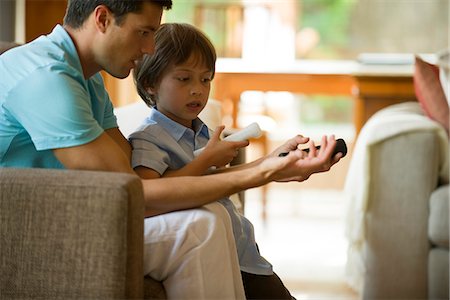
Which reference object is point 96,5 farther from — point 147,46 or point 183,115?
point 183,115

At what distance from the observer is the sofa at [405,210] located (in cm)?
295

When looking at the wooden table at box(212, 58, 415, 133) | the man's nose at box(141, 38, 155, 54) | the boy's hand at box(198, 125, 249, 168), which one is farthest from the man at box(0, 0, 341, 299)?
the wooden table at box(212, 58, 415, 133)

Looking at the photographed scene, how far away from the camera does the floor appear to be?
347 cm

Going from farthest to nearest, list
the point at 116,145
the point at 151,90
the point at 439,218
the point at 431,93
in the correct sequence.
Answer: the point at 431,93 < the point at 439,218 < the point at 151,90 < the point at 116,145

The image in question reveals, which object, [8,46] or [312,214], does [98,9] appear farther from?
[312,214]

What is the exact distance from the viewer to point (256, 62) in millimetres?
5938

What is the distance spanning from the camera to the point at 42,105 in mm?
1509

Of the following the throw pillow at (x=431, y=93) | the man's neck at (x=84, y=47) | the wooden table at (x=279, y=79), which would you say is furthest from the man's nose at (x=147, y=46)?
the wooden table at (x=279, y=79)

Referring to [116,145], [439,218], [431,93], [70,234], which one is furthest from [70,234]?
[431,93]

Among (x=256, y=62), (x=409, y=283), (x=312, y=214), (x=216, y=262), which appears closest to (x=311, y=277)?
(x=409, y=283)

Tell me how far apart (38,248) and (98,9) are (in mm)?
496

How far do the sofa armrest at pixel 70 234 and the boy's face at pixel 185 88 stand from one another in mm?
470

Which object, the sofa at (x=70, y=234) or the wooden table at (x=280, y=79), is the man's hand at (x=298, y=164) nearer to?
the sofa at (x=70, y=234)

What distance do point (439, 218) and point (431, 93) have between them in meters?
0.55
